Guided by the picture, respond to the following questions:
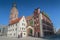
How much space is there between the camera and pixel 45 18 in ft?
31.5

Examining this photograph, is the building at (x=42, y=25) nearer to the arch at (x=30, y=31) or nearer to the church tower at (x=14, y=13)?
the arch at (x=30, y=31)

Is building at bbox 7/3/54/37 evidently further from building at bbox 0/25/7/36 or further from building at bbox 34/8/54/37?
building at bbox 0/25/7/36

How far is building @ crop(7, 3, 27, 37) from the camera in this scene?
9.46 metres

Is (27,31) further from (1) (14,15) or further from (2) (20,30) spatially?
(1) (14,15)

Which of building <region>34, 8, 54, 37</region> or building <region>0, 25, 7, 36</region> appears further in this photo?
building <region>0, 25, 7, 36</region>

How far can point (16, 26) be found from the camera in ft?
31.3

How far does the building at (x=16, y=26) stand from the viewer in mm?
9461

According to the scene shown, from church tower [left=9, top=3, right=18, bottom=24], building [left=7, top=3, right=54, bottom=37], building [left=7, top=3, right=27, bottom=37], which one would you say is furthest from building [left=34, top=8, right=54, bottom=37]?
church tower [left=9, top=3, right=18, bottom=24]

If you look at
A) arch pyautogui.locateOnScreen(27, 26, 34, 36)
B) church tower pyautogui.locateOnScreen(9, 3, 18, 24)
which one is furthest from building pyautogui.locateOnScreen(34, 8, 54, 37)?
church tower pyautogui.locateOnScreen(9, 3, 18, 24)

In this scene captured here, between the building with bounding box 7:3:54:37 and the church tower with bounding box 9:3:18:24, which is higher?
the church tower with bounding box 9:3:18:24

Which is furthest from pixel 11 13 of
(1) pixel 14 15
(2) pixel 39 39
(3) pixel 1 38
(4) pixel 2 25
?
(2) pixel 39 39

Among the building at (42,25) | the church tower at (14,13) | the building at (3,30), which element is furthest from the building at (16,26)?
the building at (42,25)

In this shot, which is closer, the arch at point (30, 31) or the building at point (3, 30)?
the arch at point (30, 31)

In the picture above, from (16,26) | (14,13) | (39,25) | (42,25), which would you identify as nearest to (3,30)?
(16,26)
